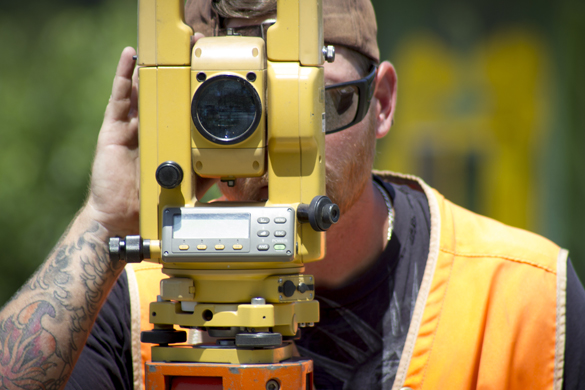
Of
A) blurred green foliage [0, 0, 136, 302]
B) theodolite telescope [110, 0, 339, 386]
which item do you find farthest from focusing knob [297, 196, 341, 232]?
blurred green foliage [0, 0, 136, 302]

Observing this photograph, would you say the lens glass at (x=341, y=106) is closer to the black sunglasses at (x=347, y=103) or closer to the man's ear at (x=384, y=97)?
the black sunglasses at (x=347, y=103)

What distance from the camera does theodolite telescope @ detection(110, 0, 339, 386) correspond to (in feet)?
4.16

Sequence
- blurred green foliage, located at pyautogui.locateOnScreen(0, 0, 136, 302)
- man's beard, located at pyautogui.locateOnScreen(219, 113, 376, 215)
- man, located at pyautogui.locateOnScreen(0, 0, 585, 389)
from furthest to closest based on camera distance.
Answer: blurred green foliage, located at pyautogui.locateOnScreen(0, 0, 136, 302) < man's beard, located at pyautogui.locateOnScreen(219, 113, 376, 215) < man, located at pyautogui.locateOnScreen(0, 0, 585, 389)

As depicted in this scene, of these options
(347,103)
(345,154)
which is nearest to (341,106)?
(347,103)

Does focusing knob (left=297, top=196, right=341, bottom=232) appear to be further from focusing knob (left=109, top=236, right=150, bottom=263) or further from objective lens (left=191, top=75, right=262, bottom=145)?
focusing knob (left=109, top=236, right=150, bottom=263)

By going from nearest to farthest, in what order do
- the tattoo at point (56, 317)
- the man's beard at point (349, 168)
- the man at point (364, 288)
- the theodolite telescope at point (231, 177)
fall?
the theodolite telescope at point (231, 177) → the tattoo at point (56, 317) → the man at point (364, 288) → the man's beard at point (349, 168)

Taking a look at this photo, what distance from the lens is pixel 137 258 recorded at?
133 centimetres

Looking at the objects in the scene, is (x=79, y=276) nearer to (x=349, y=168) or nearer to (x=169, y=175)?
(x=169, y=175)

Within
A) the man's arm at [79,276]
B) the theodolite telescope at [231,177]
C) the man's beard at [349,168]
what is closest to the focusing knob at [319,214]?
the theodolite telescope at [231,177]

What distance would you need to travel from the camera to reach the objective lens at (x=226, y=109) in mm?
1307

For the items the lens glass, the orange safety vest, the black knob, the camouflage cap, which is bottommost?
the orange safety vest

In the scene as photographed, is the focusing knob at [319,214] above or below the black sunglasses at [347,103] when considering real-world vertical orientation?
below

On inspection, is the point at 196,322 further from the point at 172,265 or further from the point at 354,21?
the point at 354,21

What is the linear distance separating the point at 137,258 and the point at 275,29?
0.56m
